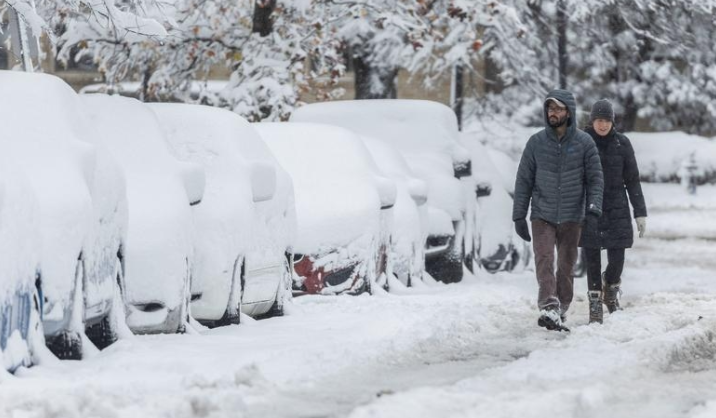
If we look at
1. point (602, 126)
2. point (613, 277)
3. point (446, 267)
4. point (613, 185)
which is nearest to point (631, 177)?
point (613, 185)

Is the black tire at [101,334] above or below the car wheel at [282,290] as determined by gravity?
above

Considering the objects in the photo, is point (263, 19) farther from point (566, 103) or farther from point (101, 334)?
point (101, 334)

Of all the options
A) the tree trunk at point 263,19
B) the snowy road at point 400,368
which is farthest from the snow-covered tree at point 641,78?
the snowy road at point 400,368

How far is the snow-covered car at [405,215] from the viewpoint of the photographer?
1551 centimetres

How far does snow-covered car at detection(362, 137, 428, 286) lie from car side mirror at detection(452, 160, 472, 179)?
5.07 ft

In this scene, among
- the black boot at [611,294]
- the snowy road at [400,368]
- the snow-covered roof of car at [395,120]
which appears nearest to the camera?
the snowy road at [400,368]

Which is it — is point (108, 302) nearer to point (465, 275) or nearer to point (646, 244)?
point (465, 275)

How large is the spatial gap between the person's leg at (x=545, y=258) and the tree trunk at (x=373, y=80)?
16155 millimetres

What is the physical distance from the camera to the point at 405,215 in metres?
15.5

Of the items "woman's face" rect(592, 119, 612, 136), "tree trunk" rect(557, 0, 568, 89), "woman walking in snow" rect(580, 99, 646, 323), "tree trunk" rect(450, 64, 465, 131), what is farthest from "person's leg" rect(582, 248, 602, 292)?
"tree trunk" rect(450, 64, 465, 131)

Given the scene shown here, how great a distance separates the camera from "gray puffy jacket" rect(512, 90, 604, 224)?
11.3 m

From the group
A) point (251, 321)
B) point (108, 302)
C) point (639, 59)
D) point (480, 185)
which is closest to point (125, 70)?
point (480, 185)

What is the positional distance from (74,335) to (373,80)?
19519mm

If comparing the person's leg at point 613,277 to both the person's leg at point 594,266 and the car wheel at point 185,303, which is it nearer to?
the person's leg at point 594,266
